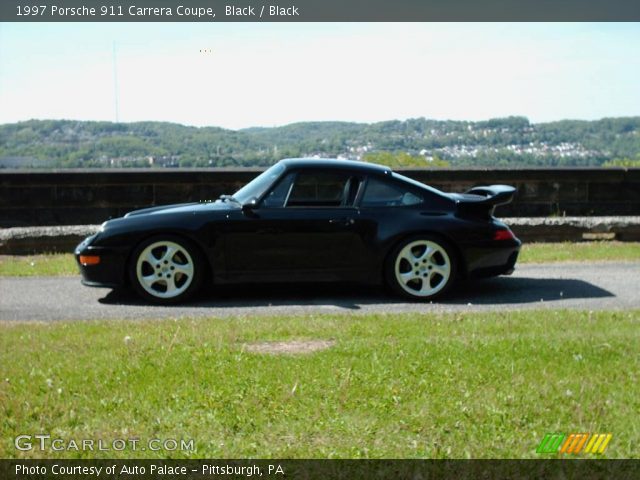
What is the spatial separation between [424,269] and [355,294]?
81 cm

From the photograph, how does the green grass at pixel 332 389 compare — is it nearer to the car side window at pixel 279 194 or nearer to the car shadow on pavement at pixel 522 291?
the car shadow on pavement at pixel 522 291

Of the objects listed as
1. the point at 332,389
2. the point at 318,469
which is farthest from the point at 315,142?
the point at 318,469

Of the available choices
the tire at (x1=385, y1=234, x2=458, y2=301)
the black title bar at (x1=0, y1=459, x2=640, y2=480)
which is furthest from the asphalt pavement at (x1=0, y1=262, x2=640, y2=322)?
the black title bar at (x1=0, y1=459, x2=640, y2=480)

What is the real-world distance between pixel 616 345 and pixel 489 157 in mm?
11754

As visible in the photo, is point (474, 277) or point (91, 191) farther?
point (91, 191)

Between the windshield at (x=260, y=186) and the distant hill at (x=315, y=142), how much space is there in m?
4.99

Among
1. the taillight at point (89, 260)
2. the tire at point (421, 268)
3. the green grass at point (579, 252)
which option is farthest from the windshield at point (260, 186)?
the green grass at point (579, 252)

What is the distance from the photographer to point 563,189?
49.5ft

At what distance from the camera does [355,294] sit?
365 inches

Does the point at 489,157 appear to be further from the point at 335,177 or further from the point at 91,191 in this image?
the point at 335,177

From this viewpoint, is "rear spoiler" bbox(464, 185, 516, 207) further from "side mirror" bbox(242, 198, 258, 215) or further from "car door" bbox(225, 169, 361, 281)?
"side mirror" bbox(242, 198, 258, 215)

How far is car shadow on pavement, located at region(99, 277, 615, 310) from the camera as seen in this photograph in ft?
29.0

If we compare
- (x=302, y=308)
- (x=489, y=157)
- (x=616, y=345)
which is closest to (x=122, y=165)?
(x=489, y=157)

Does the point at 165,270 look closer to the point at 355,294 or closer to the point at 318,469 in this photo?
the point at 355,294
